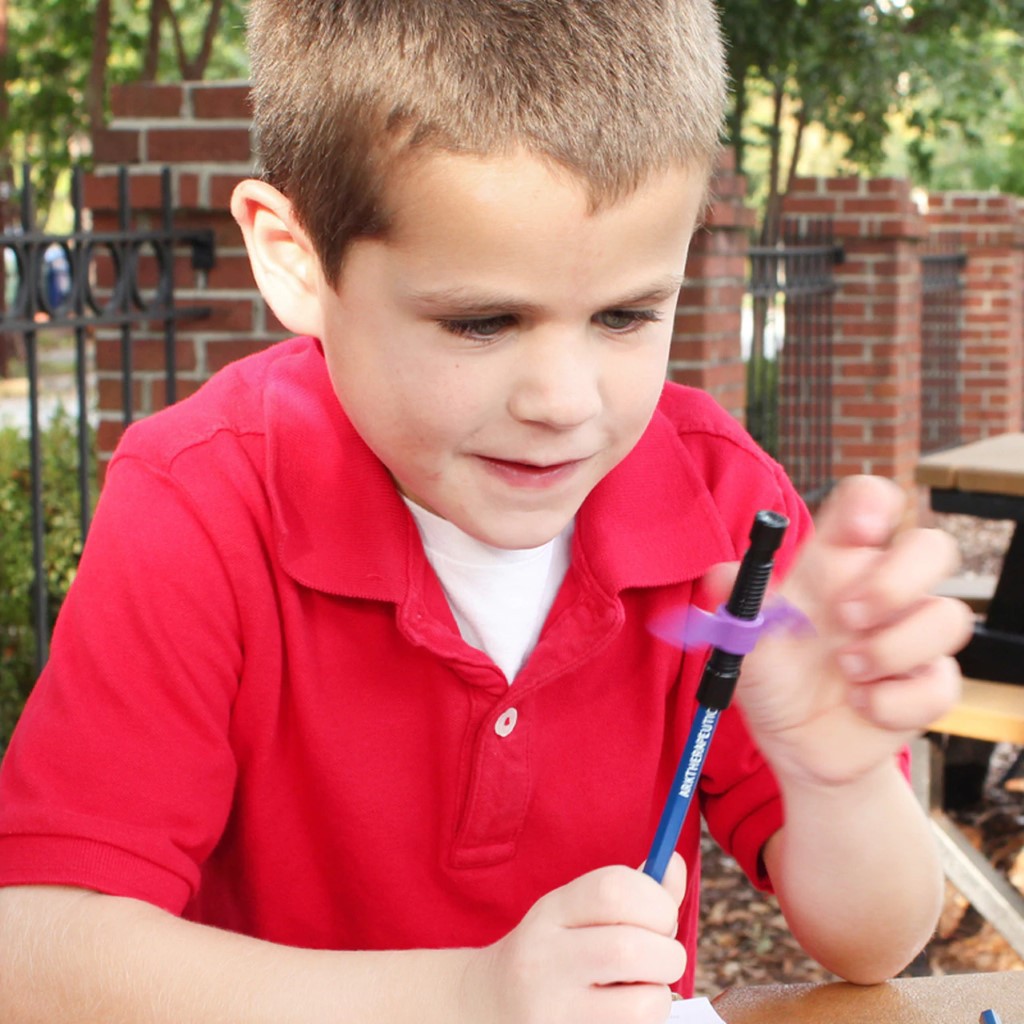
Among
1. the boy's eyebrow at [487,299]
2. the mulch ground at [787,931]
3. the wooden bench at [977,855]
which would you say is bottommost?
the mulch ground at [787,931]

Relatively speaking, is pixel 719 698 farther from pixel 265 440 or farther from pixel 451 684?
pixel 265 440

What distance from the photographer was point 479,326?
1.15 metres

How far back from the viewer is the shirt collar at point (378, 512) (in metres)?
1.39

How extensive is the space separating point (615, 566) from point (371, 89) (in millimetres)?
517

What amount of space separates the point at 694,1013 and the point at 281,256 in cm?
78

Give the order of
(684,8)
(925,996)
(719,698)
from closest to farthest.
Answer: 1. (719,698)
2. (925,996)
3. (684,8)

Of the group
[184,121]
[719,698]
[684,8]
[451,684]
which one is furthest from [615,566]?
[184,121]

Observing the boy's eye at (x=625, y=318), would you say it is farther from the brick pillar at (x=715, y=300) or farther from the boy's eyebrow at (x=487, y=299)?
the brick pillar at (x=715, y=300)

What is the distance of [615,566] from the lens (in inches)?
56.6

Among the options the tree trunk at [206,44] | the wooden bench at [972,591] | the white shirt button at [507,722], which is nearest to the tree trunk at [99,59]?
the tree trunk at [206,44]

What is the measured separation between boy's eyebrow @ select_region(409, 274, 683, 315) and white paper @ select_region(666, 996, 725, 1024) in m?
0.55

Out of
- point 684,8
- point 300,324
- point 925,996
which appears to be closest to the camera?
point 925,996

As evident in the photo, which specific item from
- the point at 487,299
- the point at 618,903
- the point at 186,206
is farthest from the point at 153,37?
the point at 618,903

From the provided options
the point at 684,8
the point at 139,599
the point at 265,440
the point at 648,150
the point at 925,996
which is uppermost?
the point at 684,8
